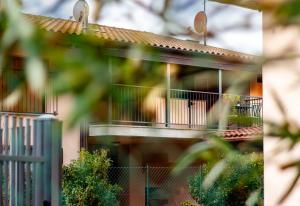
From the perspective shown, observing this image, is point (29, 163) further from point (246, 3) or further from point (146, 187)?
point (146, 187)

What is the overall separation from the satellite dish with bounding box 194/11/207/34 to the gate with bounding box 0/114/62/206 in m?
2.71

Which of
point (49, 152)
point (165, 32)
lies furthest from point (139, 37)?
point (49, 152)

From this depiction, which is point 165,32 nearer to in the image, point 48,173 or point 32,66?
point 32,66

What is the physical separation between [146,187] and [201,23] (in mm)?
10860

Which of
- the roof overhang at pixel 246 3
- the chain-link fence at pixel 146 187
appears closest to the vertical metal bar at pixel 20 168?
the roof overhang at pixel 246 3

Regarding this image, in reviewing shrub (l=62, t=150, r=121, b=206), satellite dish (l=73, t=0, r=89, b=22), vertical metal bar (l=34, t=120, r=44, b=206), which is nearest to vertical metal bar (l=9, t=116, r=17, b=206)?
vertical metal bar (l=34, t=120, r=44, b=206)

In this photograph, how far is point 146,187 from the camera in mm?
11445

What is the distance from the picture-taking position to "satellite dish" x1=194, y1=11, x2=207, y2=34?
2.05 feet

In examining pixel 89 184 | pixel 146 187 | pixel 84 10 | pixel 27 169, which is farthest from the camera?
pixel 146 187

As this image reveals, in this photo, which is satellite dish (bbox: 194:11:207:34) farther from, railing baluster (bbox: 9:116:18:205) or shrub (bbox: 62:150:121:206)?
shrub (bbox: 62:150:121:206)

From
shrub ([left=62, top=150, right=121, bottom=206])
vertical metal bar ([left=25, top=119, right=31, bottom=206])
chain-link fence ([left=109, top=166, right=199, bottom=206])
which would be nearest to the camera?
vertical metal bar ([left=25, top=119, right=31, bottom=206])

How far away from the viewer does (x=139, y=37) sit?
62 centimetres

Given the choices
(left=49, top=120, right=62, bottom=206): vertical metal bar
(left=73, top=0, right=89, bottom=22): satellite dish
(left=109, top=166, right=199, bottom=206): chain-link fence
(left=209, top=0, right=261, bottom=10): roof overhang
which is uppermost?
(left=73, top=0, right=89, bottom=22): satellite dish

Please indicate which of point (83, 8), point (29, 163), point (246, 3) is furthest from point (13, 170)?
point (246, 3)
